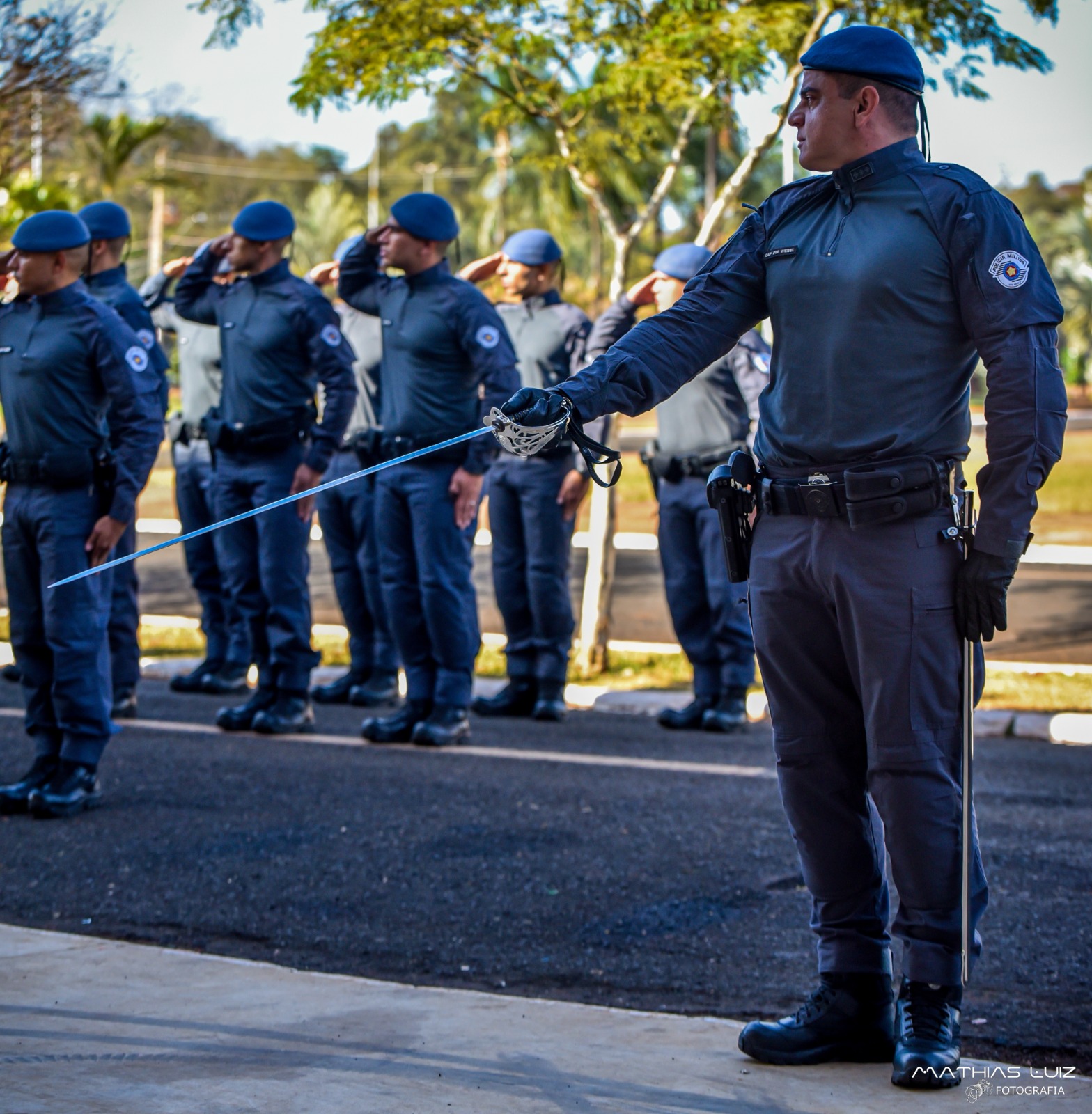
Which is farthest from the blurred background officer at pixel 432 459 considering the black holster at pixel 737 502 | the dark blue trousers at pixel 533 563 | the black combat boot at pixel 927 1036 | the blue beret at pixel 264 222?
the black combat boot at pixel 927 1036

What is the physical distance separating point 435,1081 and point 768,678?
44.6 inches

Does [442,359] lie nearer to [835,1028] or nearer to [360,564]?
[360,564]

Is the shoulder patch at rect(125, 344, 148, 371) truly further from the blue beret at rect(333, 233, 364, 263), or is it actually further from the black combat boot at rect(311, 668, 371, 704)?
the black combat boot at rect(311, 668, 371, 704)

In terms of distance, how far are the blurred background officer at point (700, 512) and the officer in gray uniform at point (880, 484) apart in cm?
439

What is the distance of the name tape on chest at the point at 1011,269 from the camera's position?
311 cm

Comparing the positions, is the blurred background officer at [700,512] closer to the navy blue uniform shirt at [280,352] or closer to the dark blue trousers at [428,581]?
the dark blue trousers at [428,581]

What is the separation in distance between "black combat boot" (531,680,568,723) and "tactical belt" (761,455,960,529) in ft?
17.0

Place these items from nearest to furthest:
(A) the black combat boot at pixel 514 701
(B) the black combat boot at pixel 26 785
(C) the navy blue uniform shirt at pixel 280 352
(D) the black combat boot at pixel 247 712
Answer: (B) the black combat boot at pixel 26 785, (C) the navy blue uniform shirt at pixel 280 352, (D) the black combat boot at pixel 247 712, (A) the black combat boot at pixel 514 701

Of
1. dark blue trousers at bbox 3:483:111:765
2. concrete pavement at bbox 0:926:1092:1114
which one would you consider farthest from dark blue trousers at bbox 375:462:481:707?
concrete pavement at bbox 0:926:1092:1114

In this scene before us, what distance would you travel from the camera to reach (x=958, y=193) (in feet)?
10.5

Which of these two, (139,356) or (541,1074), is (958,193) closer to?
(541,1074)

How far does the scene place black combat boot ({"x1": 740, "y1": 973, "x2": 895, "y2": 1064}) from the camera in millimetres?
3334

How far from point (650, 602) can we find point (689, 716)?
5.65 metres

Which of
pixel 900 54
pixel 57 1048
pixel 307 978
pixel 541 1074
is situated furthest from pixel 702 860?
pixel 900 54
